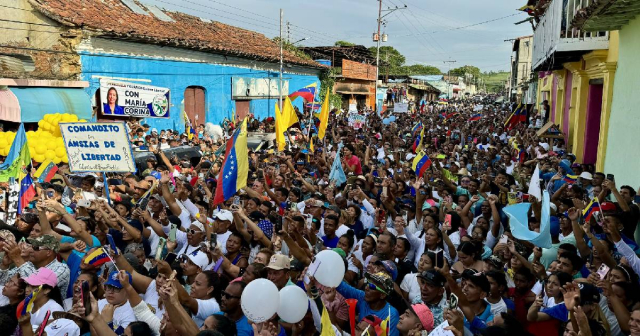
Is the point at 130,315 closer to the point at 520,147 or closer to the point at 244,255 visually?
the point at 244,255

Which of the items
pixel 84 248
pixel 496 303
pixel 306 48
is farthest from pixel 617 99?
pixel 306 48

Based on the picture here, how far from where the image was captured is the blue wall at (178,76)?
61.6 feet

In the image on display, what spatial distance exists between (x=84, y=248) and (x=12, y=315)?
3.91 feet

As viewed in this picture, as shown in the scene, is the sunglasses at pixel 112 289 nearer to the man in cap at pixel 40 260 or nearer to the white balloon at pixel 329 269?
the man in cap at pixel 40 260

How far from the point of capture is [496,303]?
443 cm

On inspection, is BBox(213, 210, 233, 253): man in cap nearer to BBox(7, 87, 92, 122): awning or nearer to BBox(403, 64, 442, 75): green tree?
BBox(7, 87, 92, 122): awning

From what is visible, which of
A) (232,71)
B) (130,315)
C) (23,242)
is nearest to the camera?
(130,315)

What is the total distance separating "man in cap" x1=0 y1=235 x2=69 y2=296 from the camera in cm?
488

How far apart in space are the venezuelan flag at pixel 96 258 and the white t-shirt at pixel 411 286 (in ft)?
8.17

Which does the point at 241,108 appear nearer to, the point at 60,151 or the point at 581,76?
the point at 581,76

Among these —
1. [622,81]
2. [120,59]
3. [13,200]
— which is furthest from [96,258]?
[120,59]

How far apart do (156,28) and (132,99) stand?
4434mm

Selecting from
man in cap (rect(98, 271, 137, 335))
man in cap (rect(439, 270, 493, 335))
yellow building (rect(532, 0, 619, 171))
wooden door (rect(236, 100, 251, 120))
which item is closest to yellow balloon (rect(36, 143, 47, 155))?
man in cap (rect(98, 271, 137, 335))

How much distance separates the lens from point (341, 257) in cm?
426
